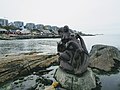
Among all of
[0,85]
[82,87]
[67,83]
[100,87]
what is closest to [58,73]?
[67,83]

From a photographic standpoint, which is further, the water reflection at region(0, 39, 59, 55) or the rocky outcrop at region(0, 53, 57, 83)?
the water reflection at region(0, 39, 59, 55)

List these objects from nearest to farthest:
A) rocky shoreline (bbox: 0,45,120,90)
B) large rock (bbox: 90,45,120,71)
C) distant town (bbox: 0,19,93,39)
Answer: rocky shoreline (bbox: 0,45,120,90) < large rock (bbox: 90,45,120,71) < distant town (bbox: 0,19,93,39)

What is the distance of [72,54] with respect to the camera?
10.1 m

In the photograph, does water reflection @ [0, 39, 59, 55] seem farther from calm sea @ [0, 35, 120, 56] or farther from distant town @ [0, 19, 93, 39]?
distant town @ [0, 19, 93, 39]

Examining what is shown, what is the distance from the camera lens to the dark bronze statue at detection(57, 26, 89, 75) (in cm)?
989

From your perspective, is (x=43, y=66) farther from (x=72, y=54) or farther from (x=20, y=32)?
(x=20, y=32)

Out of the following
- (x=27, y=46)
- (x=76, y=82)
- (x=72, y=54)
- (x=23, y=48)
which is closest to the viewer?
(x=76, y=82)

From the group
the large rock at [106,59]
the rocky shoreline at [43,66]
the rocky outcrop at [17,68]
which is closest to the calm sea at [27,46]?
the rocky outcrop at [17,68]

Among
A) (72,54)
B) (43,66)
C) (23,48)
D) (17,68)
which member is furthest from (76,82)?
(23,48)

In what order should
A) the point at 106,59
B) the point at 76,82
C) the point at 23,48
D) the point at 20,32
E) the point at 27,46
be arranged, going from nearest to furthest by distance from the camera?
the point at 76,82, the point at 106,59, the point at 23,48, the point at 27,46, the point at 20,32

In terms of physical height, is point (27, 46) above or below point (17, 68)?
below

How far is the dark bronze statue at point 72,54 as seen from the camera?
989cm

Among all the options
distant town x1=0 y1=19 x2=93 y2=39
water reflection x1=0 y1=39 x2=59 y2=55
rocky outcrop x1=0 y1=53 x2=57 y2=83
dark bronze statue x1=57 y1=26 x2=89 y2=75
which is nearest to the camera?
dark bronze statue x1=57 y1=26 x2=89 y2=75

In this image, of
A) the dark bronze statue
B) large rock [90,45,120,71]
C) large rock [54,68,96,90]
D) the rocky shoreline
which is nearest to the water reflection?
the rocky shoreline
